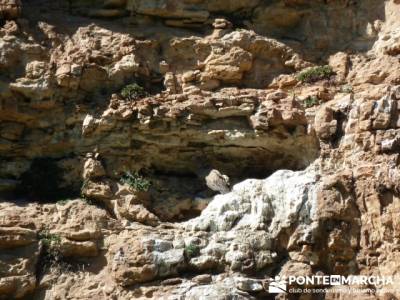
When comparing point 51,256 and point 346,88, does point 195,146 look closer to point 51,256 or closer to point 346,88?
point 346,88

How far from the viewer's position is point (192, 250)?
35.0 feet

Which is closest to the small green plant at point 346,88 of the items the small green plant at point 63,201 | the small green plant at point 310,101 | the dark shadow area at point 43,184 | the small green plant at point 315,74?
the small green plant at point 315,74

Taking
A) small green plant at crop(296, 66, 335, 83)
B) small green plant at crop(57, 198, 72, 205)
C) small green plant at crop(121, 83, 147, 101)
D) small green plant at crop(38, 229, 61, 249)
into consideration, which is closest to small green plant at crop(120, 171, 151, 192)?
small green plant at crop(57, 198, 72, 205)

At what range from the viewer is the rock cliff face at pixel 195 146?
10578mm

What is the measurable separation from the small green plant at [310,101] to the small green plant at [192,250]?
413 cm

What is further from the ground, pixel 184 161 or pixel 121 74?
pixel 121 74

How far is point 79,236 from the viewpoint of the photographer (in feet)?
35.8

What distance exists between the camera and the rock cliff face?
34.7 feet

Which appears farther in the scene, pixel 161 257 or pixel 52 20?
pixel 52 20

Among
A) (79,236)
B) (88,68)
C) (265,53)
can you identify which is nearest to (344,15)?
(265,53)

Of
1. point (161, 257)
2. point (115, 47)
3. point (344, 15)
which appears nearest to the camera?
point (161, 257)

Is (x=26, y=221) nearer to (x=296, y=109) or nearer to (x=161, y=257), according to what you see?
(x=161, y=257)

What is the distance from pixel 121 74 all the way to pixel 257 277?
5413mm

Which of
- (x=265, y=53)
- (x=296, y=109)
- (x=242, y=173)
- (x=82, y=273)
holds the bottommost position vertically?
(x=82, y=273)
